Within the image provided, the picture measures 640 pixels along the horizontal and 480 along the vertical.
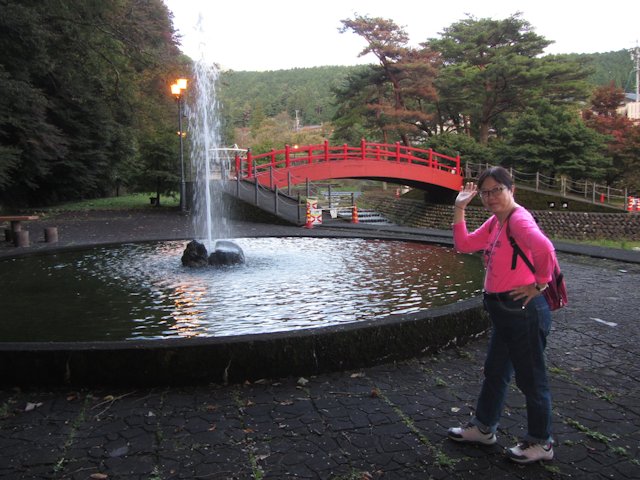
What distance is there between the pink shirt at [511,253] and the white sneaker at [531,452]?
0.87m

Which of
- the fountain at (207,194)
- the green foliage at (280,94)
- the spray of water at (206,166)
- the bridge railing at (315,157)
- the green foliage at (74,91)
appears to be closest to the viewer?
the fountain at (207,194)

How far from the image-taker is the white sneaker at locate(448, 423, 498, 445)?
3045 millimetres

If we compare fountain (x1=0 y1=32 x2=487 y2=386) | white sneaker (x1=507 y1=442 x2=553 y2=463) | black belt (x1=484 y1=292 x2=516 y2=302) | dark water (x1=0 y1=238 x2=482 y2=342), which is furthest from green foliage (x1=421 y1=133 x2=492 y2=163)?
white sneaker (x1=507 y1=442 x2=553 y2=463)

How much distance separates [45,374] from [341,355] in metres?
2.29

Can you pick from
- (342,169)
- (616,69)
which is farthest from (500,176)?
(616,69)

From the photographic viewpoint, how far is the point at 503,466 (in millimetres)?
2857

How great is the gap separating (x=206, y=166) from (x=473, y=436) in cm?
1167

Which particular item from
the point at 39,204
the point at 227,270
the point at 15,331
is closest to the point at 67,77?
the point at 39,204

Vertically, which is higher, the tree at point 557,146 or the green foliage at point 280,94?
the green foliage at point 280,94

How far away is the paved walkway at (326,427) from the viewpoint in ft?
9.30

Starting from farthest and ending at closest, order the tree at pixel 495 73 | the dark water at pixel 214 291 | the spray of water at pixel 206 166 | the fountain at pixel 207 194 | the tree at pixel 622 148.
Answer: the tree at pixel 495 73 → the tree at pixel 622 148 → the spray of water at pixel 206 166 → the fountain at pixel 207 194 → the dark water at pixel 214 291

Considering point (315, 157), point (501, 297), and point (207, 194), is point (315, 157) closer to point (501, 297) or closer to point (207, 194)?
point (207, 194)

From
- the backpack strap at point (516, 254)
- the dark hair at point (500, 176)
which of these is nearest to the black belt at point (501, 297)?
the backpack strap at point (516, 254)

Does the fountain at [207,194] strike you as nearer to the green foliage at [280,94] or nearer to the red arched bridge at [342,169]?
the red arched bridge at [342,169]
